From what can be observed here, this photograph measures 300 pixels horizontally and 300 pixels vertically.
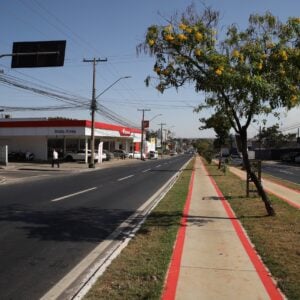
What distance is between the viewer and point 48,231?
10.6m

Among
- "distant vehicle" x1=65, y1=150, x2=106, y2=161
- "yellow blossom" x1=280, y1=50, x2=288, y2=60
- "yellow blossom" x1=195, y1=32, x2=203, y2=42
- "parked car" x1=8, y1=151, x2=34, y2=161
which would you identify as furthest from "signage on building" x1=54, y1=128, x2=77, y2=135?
"yellow blossom" x1=280, y1=50, x2=288, y2=60

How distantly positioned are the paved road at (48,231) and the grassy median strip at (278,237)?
9.80 feet

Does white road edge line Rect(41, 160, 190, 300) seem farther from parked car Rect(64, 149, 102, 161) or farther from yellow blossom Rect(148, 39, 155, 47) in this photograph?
parked car Rect(64, 149, 102, 161)

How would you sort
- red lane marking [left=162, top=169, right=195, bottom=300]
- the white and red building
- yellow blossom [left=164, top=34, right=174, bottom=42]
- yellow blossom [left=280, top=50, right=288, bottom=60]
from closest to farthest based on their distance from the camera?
1. red lane marking [left=162, top=169, right=195, bottom=300]
2. yellow blossom [left=280, top=50, right=288, bottom=60]
3. yellow blossom [left=164, top=34, right=174, bottom=42]
4. the white and red building

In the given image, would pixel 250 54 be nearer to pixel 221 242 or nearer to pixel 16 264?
pixel 221 242

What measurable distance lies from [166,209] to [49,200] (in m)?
4.73

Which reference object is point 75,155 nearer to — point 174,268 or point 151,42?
point 151,42

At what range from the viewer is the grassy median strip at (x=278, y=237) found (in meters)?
6.78

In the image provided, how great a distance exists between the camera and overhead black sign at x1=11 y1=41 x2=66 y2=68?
21.6m

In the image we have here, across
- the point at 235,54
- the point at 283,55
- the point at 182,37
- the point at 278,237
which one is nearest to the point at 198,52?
the point at 182,37

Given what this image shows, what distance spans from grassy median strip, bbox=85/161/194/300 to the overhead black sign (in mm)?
11970

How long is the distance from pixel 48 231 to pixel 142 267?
12.6ft

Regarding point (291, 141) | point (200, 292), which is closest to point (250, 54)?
point (200, 292)

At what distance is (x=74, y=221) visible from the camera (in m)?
12.1
